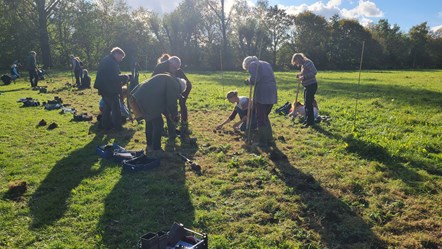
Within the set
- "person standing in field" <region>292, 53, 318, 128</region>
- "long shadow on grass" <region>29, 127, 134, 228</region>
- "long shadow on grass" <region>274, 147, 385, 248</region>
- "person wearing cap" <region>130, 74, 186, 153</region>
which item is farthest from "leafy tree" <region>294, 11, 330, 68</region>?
"long shadow on grass" <region>274, 147, 385, 248</region>

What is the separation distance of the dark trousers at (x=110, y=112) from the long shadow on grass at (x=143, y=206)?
4.15 meters

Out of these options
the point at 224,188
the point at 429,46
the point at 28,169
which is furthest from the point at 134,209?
the point at 429,46

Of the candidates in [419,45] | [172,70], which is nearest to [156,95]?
[172,70]

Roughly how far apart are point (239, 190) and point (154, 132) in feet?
9.83

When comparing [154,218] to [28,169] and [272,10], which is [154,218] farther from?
[272,10]

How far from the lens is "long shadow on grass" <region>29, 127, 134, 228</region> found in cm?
556

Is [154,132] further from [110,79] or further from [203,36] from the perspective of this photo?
[203,36]

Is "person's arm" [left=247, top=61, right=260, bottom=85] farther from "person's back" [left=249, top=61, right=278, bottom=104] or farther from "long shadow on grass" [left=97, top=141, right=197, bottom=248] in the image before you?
"long shadow on grass" [left=97, top=141, right=197, bottom=248]

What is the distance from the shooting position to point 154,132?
841 cm

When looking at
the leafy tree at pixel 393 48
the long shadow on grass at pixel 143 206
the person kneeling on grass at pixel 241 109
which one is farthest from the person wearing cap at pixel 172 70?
the leafy tree at pixel 393 48

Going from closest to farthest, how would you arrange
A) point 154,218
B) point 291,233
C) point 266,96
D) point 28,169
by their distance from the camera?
1. point 291,233
2. point 154,218
3. point 28,169
4. point 266,96

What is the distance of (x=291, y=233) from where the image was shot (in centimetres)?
498

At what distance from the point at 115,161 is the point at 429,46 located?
78548 mm

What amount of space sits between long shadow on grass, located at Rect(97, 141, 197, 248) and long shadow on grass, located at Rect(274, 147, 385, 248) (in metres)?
1.95
